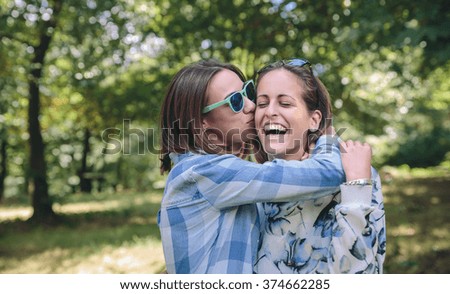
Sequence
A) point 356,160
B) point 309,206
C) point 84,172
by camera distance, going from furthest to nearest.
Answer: point 84,172, point 309,206, point 356,160

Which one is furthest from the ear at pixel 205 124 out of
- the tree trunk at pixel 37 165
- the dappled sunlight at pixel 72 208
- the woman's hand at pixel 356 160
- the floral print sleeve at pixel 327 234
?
the dappled sunlight at pixel 72 208

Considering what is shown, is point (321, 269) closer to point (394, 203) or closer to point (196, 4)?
point (196, 4)

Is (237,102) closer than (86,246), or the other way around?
(237,102)

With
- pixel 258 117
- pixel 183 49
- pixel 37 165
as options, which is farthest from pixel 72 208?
pixel 258 117

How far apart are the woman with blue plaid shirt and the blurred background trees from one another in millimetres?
2647

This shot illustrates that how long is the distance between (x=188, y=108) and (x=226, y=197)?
1.57 ft

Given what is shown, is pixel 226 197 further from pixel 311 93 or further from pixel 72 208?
pixel 72 208

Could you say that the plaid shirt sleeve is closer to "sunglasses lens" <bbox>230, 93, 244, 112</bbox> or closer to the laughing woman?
the laughing woman

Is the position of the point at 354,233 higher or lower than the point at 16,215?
higher

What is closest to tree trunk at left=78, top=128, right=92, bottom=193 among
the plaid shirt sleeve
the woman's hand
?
the plaid shirt sleeve

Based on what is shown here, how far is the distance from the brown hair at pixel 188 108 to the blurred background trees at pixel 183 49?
2.71 metres

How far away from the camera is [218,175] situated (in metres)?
1.95

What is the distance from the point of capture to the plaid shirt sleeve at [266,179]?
6.12 feet
